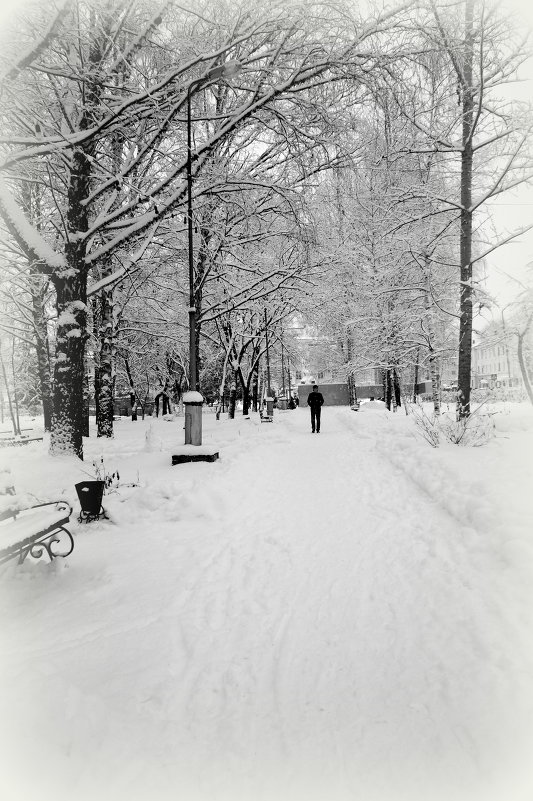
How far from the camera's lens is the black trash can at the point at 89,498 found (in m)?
5.36

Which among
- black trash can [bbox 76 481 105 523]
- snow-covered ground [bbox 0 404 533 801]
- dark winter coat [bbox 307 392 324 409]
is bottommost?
snow-covered ground [bbox 0 404 533 801]

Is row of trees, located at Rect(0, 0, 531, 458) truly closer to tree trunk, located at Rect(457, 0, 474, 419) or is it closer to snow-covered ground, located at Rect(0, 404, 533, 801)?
tree trunk, located at Rect(457, 0, 474, 419)

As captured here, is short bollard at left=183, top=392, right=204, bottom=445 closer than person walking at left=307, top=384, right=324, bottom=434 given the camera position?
Yes

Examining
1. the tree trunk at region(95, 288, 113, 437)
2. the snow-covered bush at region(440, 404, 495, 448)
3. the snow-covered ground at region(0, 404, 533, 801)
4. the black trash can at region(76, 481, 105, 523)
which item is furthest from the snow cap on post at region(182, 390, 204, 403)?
the tree trunk at region(95, 288, 113, 437)

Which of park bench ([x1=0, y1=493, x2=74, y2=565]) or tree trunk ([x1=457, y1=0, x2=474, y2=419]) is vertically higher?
tree trunk ([x1=457, y1=0, x2=474, y2=419])

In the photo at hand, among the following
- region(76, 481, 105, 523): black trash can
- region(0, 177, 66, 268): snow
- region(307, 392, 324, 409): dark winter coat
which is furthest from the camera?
region(307, 392, 324, 409): dark winter coat

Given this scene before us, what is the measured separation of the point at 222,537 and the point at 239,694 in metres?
2.68

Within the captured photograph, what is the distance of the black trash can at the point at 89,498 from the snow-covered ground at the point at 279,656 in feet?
0.59

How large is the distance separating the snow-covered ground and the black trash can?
0.59ft

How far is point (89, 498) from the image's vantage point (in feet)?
17.8

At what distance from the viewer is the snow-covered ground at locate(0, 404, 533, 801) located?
1.89 m

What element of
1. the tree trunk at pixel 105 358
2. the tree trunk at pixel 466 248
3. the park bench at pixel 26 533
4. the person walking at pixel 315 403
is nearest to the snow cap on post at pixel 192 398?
the park bench at pixel 26 533

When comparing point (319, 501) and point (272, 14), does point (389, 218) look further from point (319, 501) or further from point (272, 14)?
point (319, 501)

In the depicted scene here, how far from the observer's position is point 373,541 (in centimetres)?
479
